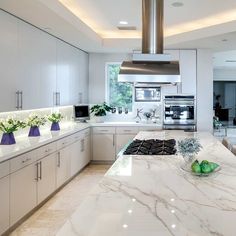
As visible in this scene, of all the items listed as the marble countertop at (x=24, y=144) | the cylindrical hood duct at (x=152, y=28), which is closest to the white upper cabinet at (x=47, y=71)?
the marble countertop at (x=24, y=144)

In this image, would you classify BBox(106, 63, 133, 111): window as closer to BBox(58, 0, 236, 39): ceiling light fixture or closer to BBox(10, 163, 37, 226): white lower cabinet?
BBox(58, 0, 236, 39): ceiling light fixture

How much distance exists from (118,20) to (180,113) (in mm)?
2446

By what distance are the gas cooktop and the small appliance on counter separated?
9.87 feet

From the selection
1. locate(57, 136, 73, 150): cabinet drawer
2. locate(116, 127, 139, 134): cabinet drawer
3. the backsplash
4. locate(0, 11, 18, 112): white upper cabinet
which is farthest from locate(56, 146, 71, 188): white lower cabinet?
locate(116, 127, 139, 134): cabinet drawer

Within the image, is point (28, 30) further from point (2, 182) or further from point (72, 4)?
point (2, 182)

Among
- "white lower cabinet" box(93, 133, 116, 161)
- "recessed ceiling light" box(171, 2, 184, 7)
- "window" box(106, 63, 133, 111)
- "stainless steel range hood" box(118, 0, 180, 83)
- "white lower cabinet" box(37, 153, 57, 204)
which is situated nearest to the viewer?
"stainless steel range hood" box(118, 0, 180, 83)

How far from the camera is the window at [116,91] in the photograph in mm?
7293

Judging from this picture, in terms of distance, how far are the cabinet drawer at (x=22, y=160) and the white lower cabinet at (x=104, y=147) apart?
2.95 m

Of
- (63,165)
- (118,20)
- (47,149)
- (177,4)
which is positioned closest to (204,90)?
(118,20)

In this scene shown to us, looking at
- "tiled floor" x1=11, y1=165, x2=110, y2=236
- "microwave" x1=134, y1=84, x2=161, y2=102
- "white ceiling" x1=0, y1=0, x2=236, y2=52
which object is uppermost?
"white ceiling" x1=0, y1=0, x2=236, y2=52

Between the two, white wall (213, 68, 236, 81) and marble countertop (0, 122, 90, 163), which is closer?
marble countertop (0, 122, 90, 163)

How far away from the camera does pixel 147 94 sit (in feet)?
22.7

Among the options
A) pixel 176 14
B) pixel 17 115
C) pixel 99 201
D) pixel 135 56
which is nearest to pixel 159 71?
pixel 135 56

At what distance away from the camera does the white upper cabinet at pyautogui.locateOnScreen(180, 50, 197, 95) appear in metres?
6.48
